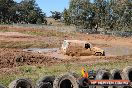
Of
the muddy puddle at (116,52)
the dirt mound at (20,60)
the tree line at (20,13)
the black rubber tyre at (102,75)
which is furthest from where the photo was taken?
the tree line at (20,13)

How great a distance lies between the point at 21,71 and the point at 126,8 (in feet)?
254

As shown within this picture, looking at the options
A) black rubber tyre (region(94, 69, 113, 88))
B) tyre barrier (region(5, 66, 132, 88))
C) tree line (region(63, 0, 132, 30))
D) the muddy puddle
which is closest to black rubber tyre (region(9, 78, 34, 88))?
tyre barrier (region(5, 66, 132, 88))

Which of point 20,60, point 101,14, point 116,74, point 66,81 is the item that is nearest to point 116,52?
point 20,60

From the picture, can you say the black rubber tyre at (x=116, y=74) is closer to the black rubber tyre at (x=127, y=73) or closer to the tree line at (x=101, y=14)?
the black rubber tyre at (x=127, y=73)

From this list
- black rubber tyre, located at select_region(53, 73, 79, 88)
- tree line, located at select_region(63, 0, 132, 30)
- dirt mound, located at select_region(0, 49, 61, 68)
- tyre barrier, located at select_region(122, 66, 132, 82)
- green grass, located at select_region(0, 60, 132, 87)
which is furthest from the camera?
tree line, located at select_region(63, 0, 132, 30)

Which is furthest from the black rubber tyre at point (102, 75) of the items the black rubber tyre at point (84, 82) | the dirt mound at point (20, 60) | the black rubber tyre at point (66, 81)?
the dirt mound at point (20, 60)

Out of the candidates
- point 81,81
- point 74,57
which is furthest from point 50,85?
point 74,57

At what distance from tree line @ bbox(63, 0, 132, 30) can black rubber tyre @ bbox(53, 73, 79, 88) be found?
A: 82631 millimetres

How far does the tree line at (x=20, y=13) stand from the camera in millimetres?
135125

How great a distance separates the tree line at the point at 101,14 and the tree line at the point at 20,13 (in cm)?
2752

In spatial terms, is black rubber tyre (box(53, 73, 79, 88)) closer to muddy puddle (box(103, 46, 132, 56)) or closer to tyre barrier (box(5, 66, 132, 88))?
tyre barrier (box(5, 66, 132, 88))

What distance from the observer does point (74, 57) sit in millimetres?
35938

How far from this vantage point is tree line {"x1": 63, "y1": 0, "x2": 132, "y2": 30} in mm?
98250

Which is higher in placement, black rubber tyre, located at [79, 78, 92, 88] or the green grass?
black rubber tyre, located at [79, 78, 92, 88]
